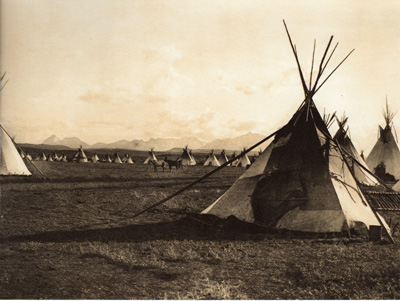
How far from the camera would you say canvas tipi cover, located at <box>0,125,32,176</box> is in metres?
13.5

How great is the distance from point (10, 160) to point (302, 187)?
1202 cm

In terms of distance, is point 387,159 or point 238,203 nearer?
point 238,203

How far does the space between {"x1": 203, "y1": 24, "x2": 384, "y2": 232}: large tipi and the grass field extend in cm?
31

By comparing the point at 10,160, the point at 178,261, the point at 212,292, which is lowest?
the point at 212,292

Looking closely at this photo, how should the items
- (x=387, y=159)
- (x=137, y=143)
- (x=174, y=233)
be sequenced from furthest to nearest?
(x=137, y=143) < (x=387, y=159) < (x=174, y=233)

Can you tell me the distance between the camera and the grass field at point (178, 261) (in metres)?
4.54

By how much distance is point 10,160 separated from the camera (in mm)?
14164

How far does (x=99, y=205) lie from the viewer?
10117 mm

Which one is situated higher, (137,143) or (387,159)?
(137,143)

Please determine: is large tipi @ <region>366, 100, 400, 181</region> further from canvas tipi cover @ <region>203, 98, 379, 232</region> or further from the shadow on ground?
the shadow on ground

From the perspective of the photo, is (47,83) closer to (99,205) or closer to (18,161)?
(99,205)

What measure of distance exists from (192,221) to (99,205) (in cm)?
340

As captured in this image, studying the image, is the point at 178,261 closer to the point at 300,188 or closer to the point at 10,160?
the point at 300,188

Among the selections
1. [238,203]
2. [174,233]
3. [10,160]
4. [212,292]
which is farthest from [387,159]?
[10,160]
